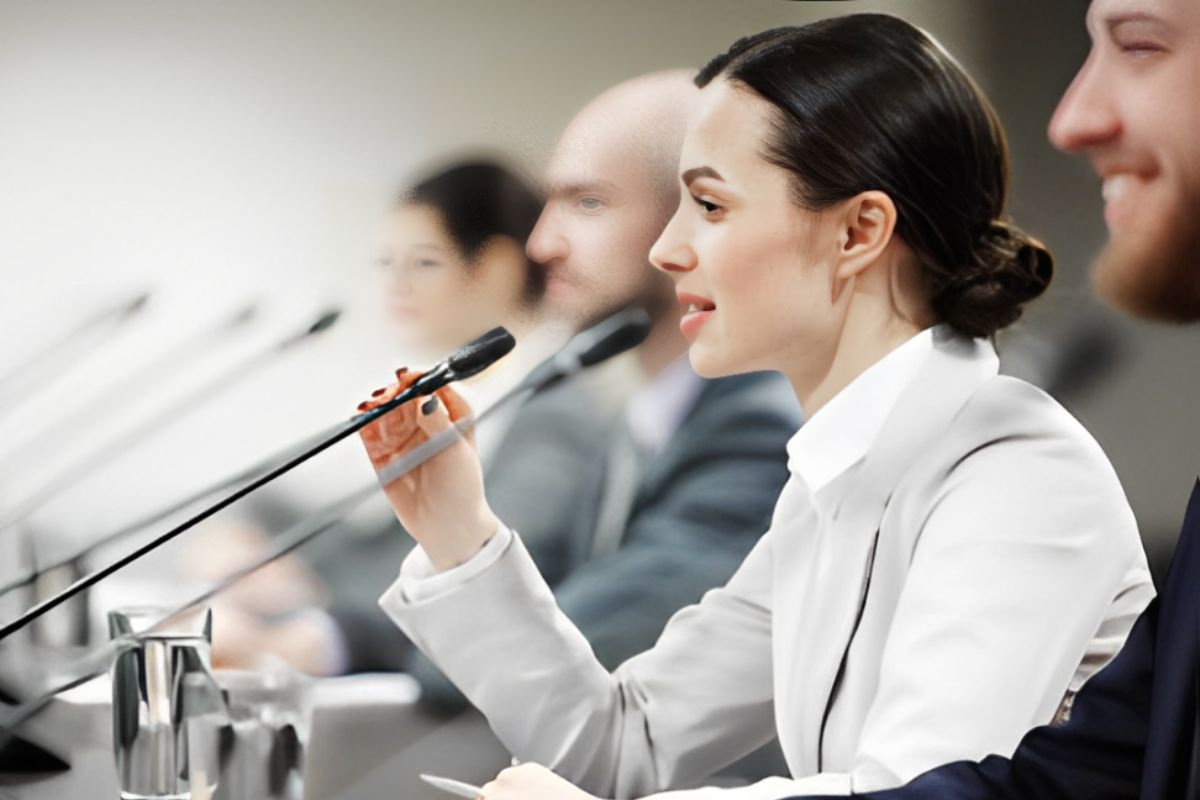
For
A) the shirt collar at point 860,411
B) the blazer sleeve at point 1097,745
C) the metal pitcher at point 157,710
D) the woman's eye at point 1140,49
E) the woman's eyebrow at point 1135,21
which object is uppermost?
the woman's eyebrow at point 1135,21

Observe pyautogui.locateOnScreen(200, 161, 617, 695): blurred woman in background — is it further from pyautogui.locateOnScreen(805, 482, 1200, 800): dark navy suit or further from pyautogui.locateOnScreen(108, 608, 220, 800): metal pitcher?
pyautogui.locateOnScreen(805, 482, 1200, 800): dark navy suit

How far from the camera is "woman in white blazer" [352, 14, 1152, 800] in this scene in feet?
4.64

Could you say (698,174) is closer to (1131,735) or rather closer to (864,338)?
(864,338)

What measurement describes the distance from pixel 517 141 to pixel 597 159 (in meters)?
0.09

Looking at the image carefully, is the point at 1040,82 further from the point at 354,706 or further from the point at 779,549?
the point at 354,706

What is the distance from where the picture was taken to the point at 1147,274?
1615 mm

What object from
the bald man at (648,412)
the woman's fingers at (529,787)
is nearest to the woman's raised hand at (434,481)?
the bald man at (648,412)

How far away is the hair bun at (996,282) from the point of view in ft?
4.96

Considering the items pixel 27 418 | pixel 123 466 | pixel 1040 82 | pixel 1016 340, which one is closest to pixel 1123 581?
pixel 1016 340

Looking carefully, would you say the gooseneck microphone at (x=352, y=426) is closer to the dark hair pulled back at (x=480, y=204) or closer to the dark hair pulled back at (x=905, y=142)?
the dark hair pulled back at (x=480, y=204)

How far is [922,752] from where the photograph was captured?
1339 millimetres

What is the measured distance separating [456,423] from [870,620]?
18.7 inches

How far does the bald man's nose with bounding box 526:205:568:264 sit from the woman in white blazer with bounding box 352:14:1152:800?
110 millimetres

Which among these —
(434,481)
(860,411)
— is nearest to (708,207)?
(860,411)
